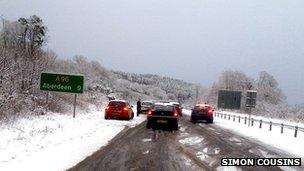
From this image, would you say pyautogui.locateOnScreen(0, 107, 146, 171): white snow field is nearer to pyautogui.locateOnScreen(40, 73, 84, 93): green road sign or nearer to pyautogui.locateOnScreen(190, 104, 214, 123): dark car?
pyautogui.locateOnScreen(40, 73, 84, 93): green road sign

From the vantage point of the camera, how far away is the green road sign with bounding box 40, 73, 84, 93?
3697 centimetres

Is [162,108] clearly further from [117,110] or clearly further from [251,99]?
[251,99]

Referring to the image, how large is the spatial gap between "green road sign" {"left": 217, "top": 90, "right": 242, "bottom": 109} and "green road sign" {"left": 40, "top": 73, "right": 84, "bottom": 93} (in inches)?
2611

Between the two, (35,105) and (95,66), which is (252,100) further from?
(95,66)

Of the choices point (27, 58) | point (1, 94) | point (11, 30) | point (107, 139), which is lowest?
point (107, 139)

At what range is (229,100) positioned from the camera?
102 m

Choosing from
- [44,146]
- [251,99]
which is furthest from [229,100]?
[44,146]

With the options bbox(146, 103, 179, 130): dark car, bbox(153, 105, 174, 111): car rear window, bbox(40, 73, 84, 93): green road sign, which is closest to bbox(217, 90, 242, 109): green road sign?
bbox(40, 73, 84, 93): green road sign

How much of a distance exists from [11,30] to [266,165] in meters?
63.4

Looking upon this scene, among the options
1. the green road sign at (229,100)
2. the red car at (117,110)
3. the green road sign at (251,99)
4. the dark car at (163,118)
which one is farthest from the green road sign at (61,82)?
the green road sign at (229,100)

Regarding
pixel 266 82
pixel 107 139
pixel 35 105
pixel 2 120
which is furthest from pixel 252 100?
pixel 266 82

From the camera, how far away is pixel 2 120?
917 inches

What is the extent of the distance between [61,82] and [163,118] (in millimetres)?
9422

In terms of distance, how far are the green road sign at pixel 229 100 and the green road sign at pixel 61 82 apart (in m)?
66.3
